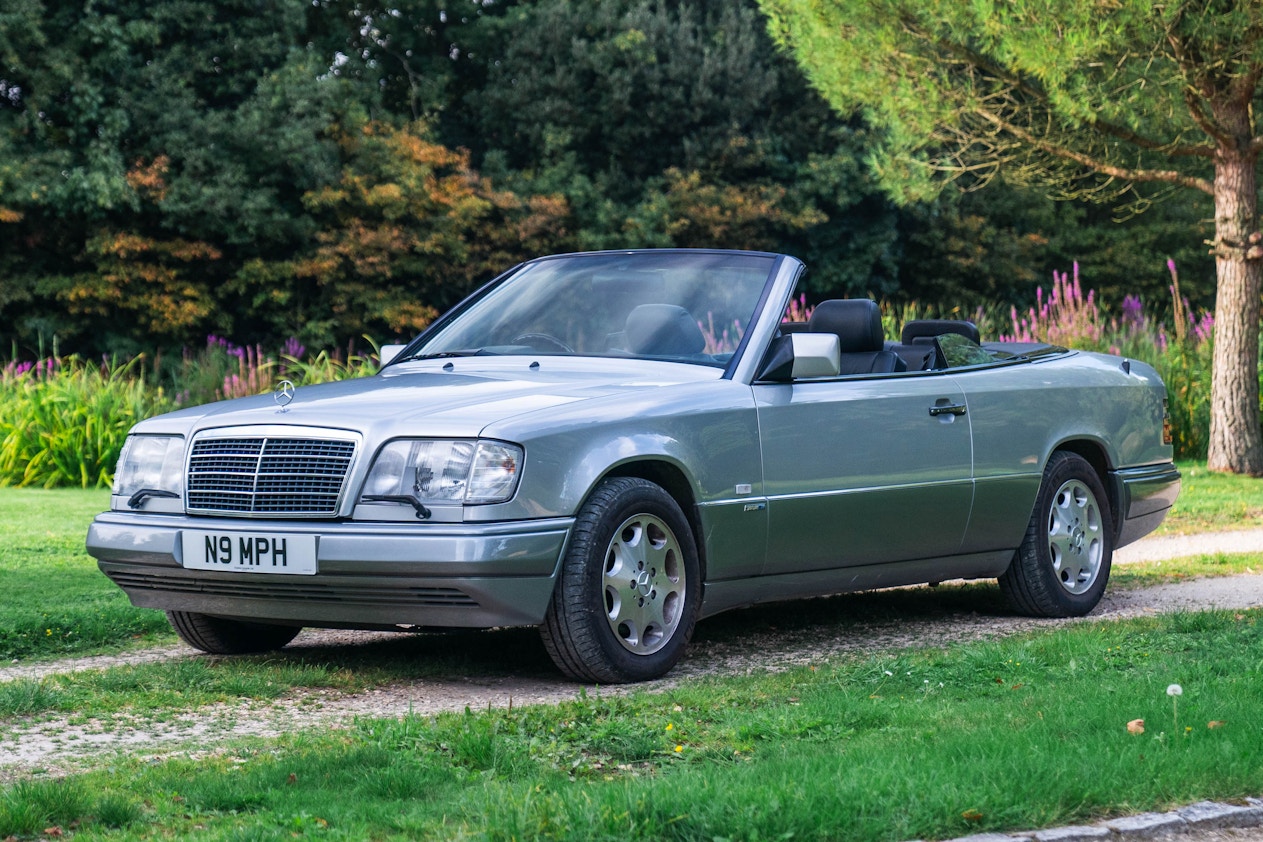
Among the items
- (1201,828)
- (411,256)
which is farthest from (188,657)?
(411,256)

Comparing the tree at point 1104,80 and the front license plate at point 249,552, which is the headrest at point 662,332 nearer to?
the front license plate at point 249,552

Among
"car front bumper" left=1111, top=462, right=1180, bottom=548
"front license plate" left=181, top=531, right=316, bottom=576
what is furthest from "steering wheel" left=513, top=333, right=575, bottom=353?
"car front bumper" left=1111, top=462, right=1180, bottom=548

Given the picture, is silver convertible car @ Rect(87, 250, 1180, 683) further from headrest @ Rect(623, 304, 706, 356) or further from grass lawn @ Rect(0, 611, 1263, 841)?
grass lawn @ Rect(0, 611, 1263, 841)

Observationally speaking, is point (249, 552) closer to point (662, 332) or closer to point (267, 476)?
point (267, 476)

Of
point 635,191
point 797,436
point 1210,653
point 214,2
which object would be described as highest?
point 214,2

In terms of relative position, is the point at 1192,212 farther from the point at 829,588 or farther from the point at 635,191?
the point at 829,588

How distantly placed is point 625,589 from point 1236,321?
41.2 feet

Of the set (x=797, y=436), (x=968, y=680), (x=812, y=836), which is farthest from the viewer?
(x=797, y=436)

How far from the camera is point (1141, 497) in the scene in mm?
8539

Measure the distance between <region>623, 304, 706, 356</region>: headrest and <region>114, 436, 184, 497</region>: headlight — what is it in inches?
72.5

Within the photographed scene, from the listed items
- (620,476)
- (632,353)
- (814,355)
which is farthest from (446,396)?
(814,355)

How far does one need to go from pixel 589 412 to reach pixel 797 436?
3.64 ft

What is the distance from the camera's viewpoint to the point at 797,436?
22.0 ft

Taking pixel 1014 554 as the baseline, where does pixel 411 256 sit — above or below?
above
